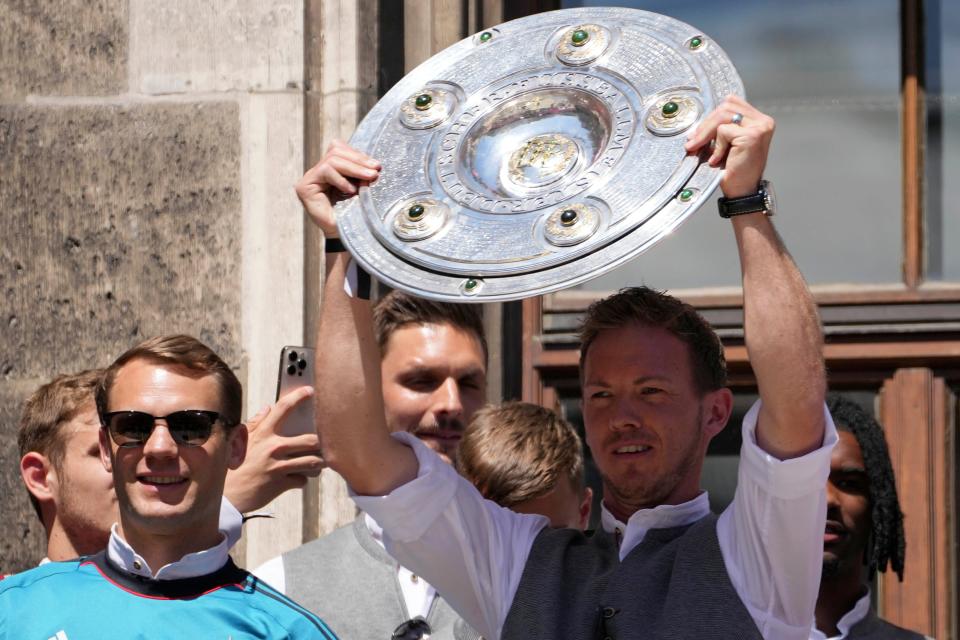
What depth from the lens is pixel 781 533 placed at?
2.91 meters

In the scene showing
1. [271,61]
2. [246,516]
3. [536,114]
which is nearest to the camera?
[536,114]

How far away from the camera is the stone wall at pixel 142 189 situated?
14.1 ft

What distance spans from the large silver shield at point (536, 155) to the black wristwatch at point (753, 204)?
54mm

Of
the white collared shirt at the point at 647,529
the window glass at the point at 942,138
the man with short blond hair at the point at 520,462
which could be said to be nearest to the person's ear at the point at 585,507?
the man with short blond hair at the point at 520,462

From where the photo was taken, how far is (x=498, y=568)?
10.5 feet

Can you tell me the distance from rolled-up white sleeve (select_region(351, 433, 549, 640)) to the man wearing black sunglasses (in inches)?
8.9

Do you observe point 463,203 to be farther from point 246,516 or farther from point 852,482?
point 852,482

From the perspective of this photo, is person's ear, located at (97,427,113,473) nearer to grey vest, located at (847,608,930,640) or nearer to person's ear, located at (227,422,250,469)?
person's ear, located at (227,422,250,469)

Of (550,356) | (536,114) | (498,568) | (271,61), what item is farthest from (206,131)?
(498,568)

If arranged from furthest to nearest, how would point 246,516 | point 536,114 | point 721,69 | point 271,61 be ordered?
Result: 1. point 271,61
2. point 246,516
3. point 536,114
4. point 721,69

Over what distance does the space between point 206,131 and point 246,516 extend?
3.65 feet

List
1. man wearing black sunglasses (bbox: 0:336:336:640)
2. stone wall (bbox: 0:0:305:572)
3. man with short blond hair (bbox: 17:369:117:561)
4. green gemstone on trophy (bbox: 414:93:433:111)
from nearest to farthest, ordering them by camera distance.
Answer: man wearing black sunglasses (bbox: 0:336:336:640) < green gemstone on trophy (bbox: 414:93:433:111) < man with short blond hair (bbox: 17:369:117:561) < stone wall (bbox: 0:0:305:572)

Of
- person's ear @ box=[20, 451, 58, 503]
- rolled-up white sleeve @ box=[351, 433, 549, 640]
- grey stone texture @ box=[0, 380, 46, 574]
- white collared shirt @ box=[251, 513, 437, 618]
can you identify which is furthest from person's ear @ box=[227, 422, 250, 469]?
grey stone texture @ box=[0, 380, 46, 574]

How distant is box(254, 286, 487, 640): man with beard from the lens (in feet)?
11.9
